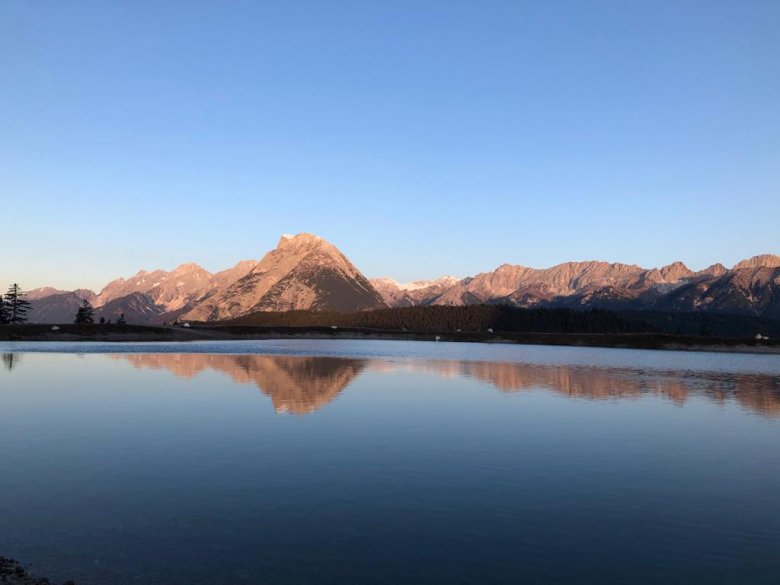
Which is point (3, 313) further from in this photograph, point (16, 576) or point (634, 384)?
point (16, 576)

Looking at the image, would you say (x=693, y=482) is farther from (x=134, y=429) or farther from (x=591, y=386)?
(x=591, y=386)

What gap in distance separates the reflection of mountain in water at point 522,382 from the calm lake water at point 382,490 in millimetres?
3671

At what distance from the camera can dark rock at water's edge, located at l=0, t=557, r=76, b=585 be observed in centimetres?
1345

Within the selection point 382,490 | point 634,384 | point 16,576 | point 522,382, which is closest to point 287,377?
point 522,382

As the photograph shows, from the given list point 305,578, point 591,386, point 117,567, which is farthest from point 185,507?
point 591,386

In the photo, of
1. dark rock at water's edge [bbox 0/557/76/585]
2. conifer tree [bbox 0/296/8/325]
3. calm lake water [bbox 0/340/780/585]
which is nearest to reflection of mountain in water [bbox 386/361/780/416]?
calm lake water [bbox 0/340/780/585]

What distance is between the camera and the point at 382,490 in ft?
70.8

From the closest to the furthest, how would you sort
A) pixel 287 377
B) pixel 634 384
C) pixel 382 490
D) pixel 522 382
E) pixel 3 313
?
pixel 382 490 → pixel 287 377 → pixel 522 382 → pixel 634 384 → pixel 3 313

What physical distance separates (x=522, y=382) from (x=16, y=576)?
55.6 meters

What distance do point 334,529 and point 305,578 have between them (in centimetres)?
332

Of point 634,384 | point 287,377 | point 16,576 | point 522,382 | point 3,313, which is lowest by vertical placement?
point 634,384

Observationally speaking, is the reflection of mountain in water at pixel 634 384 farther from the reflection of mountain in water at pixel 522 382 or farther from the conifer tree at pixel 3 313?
the conifer tree at pixel 3 313

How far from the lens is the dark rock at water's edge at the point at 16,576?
1345 cm

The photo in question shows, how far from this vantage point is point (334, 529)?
17.4m
